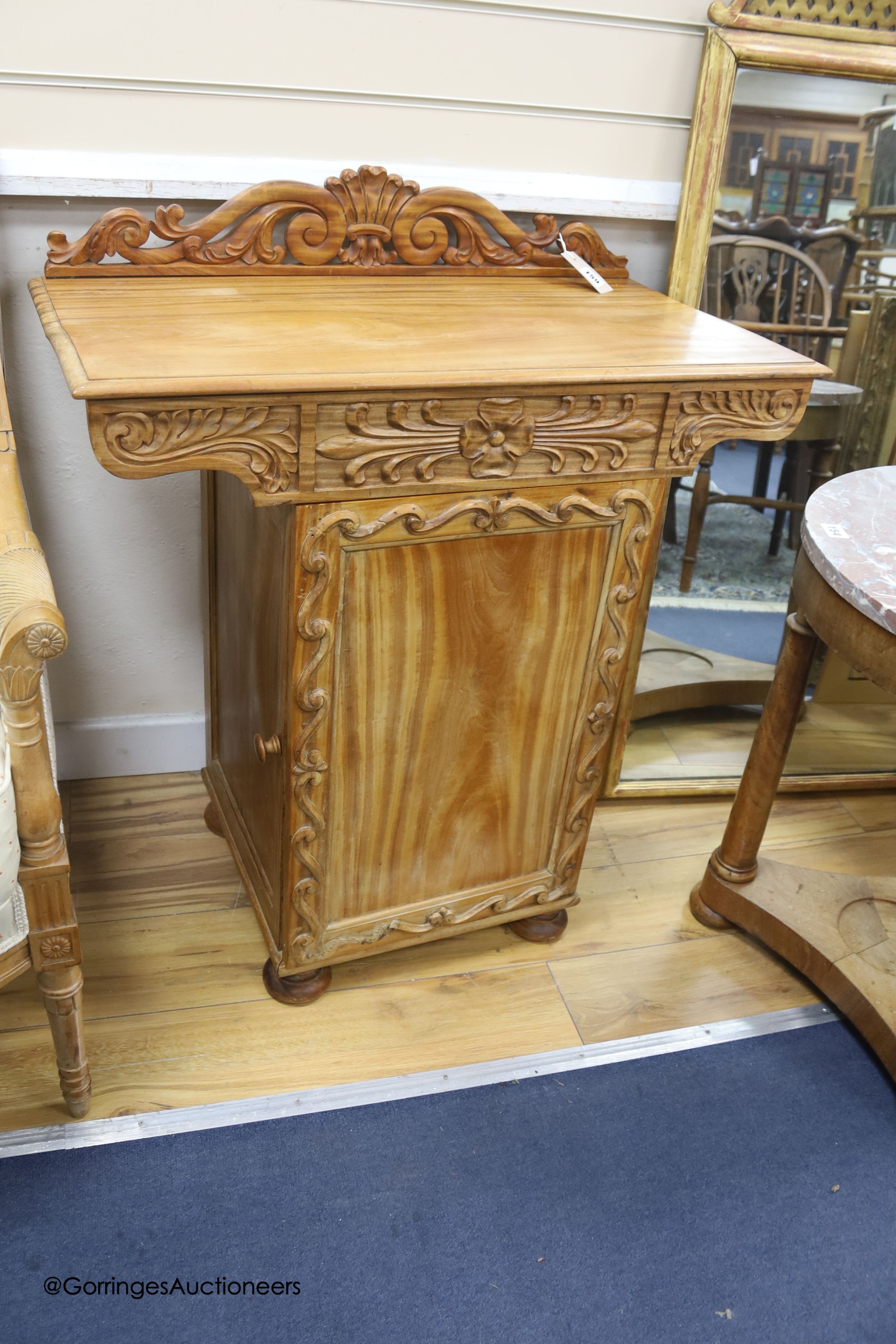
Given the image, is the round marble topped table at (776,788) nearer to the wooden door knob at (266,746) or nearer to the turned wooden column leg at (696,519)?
the turned wooden column leg at (696,519)

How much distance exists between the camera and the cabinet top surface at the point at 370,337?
3.60 feet

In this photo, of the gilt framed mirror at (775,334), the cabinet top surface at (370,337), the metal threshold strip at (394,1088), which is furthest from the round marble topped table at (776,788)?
the gilt framed mirror at (775,334)

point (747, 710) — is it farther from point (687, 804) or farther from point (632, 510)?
point (632, 510)

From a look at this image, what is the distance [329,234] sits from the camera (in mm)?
1565

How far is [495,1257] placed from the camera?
1.31 metres

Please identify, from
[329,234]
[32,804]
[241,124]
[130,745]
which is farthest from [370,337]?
[130,745]

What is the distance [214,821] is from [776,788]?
3.27 feet

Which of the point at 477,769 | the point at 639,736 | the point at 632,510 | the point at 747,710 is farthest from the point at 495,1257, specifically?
the point at 747,710

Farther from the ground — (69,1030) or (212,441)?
(212,441)

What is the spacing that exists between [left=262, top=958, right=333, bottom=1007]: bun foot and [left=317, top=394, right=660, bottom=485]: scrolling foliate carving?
803mm

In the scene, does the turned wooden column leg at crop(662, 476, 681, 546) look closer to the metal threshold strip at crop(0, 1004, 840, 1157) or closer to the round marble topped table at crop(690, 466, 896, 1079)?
the round marble topped table at crop(690, 466, 896, 1079)

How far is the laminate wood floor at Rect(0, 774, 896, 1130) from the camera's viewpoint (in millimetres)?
1500

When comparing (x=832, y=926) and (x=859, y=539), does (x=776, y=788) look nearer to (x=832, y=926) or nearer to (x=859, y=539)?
(x=832, y=926)

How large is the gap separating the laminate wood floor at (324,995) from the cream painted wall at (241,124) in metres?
0.37
